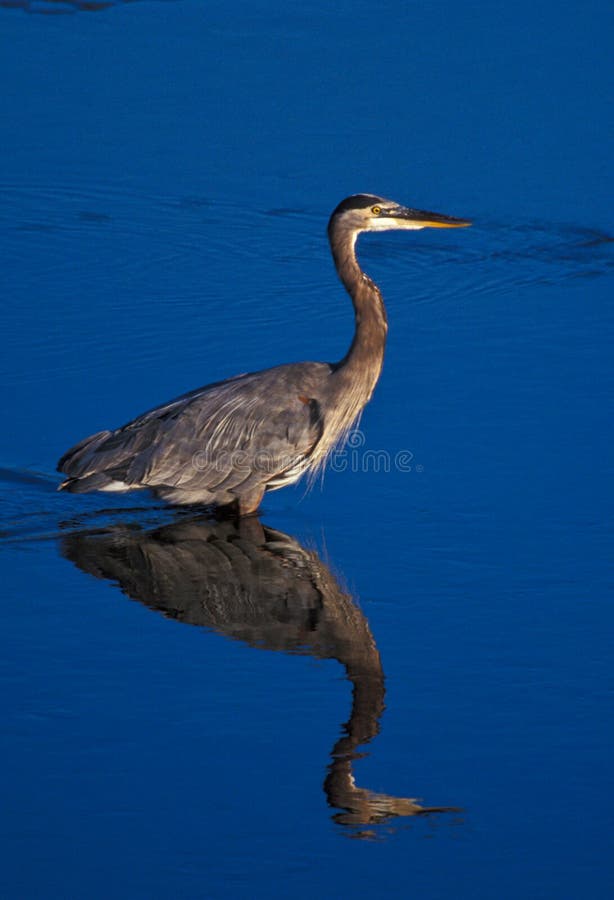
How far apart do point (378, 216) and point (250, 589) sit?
103 inches

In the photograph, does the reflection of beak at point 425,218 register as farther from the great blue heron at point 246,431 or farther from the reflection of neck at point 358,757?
the reflection of neck at point 358,757

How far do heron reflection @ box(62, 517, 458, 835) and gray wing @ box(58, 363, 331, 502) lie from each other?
0.31 metres

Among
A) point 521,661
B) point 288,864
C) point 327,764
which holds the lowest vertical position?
point 288,864

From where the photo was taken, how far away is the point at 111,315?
10523 mm

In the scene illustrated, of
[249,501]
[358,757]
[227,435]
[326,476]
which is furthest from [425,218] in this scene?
[358,757]

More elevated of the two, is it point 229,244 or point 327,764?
point 229,244

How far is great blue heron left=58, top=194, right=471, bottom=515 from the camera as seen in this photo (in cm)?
865

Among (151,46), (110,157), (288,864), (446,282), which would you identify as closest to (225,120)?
(110,157)

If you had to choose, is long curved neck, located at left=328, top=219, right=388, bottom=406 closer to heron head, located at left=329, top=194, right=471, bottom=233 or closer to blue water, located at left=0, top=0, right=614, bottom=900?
heron head, located at left=329, top=194, right=471, bottom=233

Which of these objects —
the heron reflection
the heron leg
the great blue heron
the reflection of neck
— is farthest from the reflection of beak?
the reflection of neck

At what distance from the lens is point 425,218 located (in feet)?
29.5

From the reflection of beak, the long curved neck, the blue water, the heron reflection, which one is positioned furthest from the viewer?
the reflection of beak

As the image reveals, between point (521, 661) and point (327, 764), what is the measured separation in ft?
3.94

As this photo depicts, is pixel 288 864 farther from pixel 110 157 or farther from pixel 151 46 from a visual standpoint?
pixel 151 46
